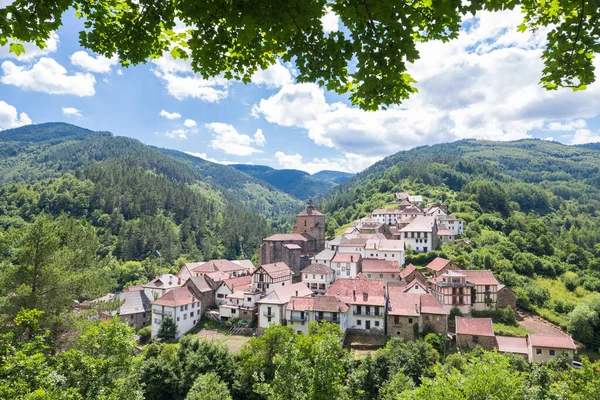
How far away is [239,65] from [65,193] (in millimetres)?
139758

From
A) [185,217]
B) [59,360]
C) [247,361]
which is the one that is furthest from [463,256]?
[185,217]

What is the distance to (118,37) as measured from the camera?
17.8ft

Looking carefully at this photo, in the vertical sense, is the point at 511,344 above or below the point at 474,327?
below

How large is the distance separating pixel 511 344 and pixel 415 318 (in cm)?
1106

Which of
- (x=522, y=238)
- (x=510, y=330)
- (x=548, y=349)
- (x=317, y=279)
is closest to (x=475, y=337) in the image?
(x=548, y=349)

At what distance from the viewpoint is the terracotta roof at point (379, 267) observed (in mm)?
53875

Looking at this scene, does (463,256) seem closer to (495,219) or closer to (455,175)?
(495,219)

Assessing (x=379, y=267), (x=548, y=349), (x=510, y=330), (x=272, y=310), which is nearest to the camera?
(x=548, y=349)

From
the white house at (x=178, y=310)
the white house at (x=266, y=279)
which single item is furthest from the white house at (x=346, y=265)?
the white house at (x=178, y=310)

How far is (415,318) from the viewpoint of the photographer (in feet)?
128

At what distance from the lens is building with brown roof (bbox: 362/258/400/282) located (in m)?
53.6

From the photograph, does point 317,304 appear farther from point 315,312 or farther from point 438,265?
point 438,265

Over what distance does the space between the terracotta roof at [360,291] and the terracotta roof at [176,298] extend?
2019 cm

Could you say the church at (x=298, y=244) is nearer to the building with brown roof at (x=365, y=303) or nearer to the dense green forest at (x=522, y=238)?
the building with brown roof at (x=365, y=303)
